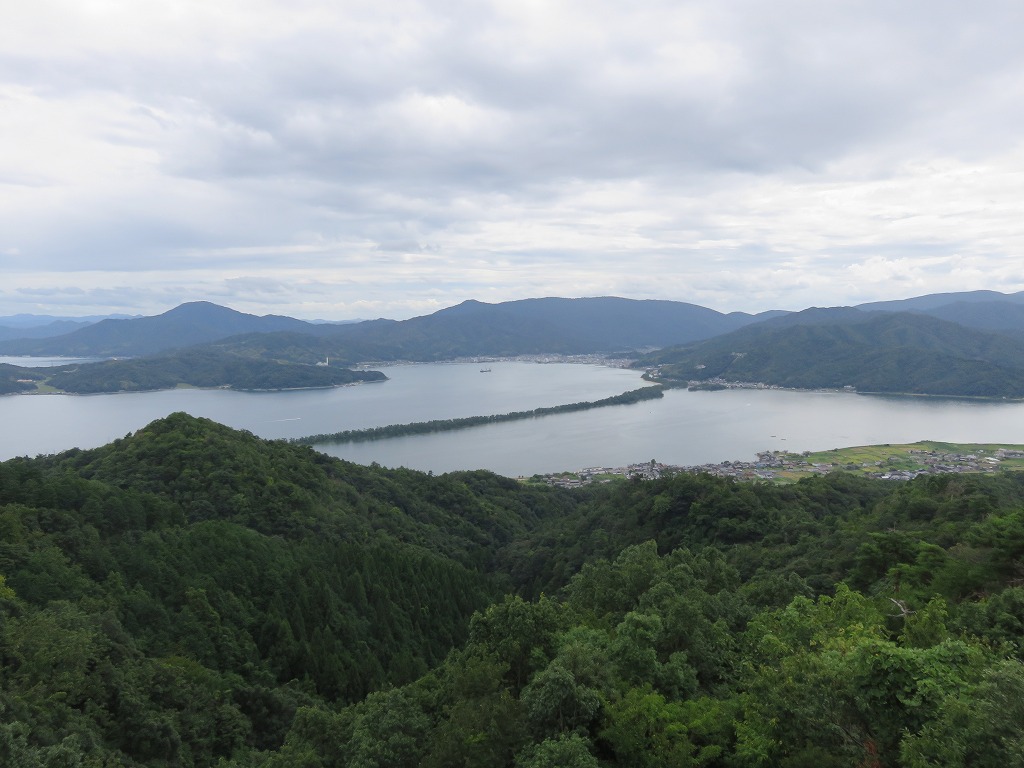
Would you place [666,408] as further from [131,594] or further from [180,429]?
[131,594]

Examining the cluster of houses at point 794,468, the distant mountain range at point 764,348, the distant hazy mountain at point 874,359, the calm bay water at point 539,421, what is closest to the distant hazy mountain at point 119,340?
the distant mountain range at point 764,348

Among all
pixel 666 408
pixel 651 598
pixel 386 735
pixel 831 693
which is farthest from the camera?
pixel 666 408

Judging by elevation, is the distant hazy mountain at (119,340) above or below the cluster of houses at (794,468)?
above

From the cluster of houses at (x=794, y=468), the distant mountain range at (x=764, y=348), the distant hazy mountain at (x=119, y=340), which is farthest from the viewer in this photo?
the distant hazy mountain at (x=119, y=340)

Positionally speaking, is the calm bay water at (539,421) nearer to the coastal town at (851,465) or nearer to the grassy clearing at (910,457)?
the coastal town at (851,465)

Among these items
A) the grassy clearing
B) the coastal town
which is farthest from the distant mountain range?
the coastal town

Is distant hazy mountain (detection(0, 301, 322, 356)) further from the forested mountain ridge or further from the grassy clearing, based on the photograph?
the forested mountain ridge

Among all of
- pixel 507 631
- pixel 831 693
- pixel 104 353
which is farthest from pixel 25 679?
pixel 104 353
